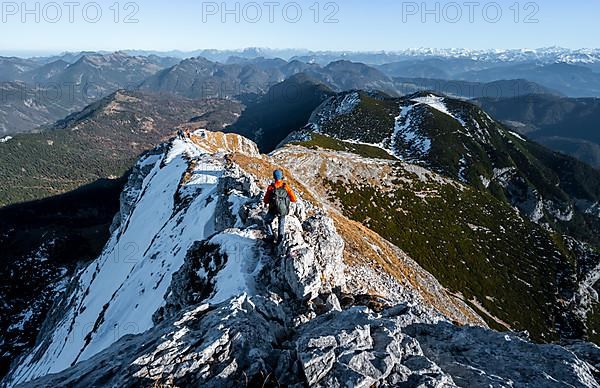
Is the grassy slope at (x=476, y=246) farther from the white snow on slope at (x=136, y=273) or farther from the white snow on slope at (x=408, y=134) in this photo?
the white snow on slope at (x=408, y=134)

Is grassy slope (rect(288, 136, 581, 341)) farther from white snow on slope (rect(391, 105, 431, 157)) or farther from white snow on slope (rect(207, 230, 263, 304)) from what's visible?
white snow on slope (rect(391, 105, 431, 157))

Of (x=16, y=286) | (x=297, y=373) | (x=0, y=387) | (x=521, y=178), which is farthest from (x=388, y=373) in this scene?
(x=521, y=178)

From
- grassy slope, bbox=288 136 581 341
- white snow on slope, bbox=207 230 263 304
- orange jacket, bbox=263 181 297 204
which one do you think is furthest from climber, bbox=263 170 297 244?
grassy slope, bbox=288 136 581 341

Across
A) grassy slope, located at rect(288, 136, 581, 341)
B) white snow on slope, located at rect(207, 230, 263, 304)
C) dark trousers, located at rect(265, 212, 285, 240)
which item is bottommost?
grassy slope, located at rect(288, 136, 581, 341)

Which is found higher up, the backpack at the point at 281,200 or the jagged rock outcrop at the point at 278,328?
the backpack at the point at 281,200

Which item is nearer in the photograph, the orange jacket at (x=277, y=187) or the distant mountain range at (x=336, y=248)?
the orange jacket at (x=277, y=187)

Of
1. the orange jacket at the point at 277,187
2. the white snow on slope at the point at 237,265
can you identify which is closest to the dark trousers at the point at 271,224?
the white snow on slope at the point at 237,265

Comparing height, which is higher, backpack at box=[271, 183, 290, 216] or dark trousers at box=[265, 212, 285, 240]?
backpack at box=[271, 183, 290, 216]
